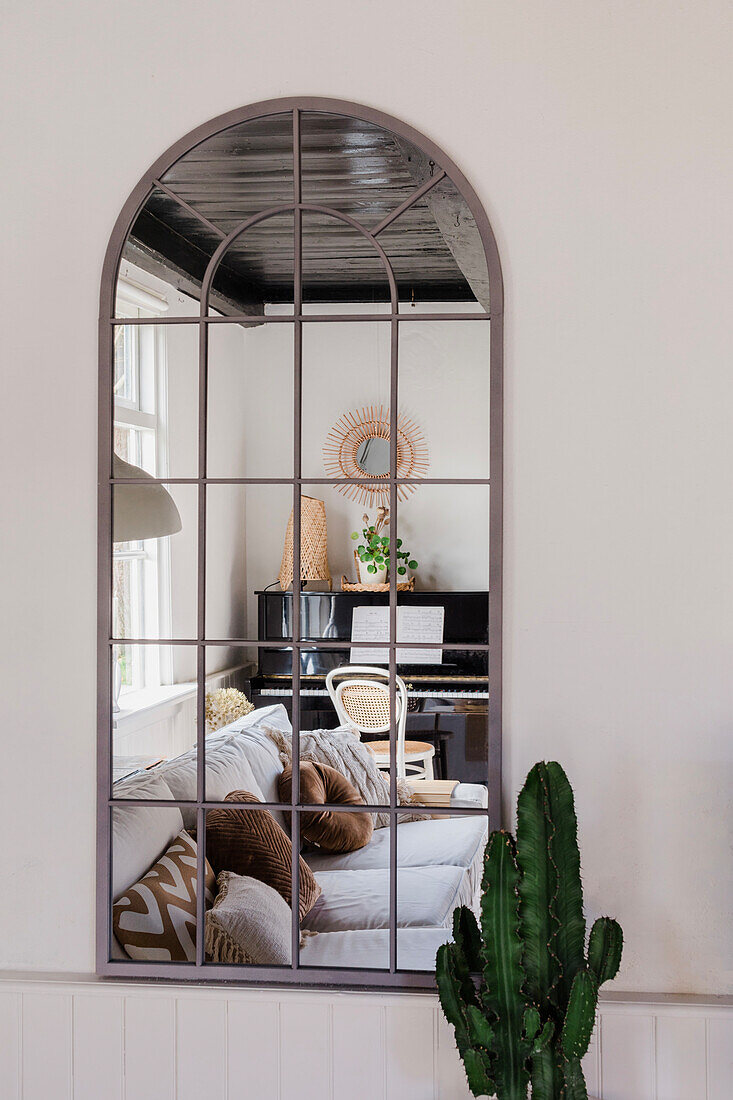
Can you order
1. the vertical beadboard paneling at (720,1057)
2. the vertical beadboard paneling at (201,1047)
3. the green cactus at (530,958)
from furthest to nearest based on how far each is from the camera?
the vertical beadboard paneling at (201,1047) < the vertical beadboard paneling at (720,1057) < the green cactus at (530,958)

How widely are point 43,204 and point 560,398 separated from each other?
1.26 metres

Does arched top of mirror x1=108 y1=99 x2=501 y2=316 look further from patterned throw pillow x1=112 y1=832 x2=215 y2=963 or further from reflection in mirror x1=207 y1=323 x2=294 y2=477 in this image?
patterned throw pillow x1=112 y1=832 x2=215 y2=963

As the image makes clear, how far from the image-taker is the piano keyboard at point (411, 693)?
2066mm

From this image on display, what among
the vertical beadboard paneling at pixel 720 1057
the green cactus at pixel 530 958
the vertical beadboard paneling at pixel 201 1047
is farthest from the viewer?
the vertical beadboard paneling at pixel 201 1047

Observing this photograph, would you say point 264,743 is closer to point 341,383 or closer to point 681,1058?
point 341,383

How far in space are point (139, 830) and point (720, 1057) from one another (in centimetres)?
134

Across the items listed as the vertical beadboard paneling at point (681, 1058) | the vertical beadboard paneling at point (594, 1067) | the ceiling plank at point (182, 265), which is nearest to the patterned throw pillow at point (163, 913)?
the vertical beadboard paneling at point (594, 1067)

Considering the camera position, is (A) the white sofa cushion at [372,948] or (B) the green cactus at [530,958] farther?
(A) the white sofa cushion at [372,948]

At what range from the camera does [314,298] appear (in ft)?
6.97

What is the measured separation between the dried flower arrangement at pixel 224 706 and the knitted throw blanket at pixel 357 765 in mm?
151

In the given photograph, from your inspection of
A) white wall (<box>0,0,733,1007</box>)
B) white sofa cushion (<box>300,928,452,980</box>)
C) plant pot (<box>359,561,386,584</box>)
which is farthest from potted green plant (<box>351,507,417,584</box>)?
white sofa cushion (<box>300,928,452,980</box>)

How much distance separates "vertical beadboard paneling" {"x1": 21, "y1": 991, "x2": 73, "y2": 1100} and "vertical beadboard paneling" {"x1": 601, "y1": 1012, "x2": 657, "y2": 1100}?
117 cm

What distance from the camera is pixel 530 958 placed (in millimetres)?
1744

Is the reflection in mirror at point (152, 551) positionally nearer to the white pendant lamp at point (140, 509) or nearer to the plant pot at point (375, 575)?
the white pendant lamp at point (140, 509)
